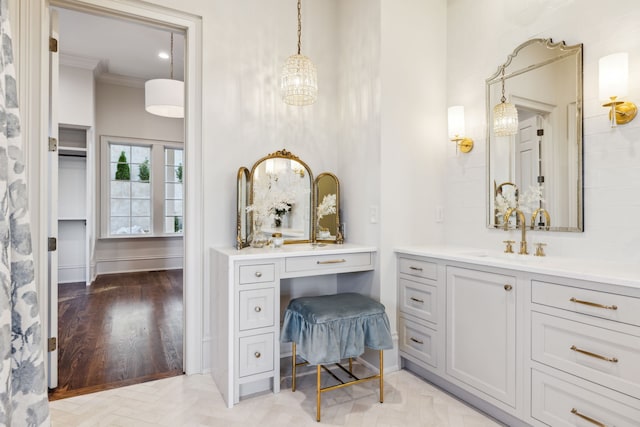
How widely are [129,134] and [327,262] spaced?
16.3ft

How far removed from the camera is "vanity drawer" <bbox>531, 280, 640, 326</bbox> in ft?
4.78

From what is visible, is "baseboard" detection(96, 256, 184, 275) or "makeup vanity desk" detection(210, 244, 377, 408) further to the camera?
"baseboard" detection(96, 256, 184, 275)

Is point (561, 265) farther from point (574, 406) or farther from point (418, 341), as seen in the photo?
point (418, 341)

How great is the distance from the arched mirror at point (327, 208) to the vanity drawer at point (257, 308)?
2.67ft

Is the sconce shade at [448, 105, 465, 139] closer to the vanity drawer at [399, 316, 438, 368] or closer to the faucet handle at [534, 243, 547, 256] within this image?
the faucet handle at [534, 243, 547, 256]

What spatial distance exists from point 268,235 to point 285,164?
0.58 metres

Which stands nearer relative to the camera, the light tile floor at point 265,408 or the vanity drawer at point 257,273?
the light tile floor at point 265,408

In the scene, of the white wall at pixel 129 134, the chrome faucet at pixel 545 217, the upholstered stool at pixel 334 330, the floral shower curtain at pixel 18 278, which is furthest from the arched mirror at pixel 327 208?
the white wall at pixel 129 134

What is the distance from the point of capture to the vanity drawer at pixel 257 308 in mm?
2176

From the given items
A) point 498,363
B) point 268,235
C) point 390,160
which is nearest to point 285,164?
point 268,235

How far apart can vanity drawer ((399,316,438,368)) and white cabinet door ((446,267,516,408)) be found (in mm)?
125

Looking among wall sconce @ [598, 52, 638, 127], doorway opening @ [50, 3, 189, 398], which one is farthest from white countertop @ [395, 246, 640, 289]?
doorway opening @ [50, 3, 189, 398]

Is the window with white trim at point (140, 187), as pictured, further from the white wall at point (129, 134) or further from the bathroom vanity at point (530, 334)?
the bathroom vanity at point (530, 334)

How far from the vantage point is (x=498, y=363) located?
1.97 metres
